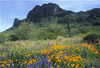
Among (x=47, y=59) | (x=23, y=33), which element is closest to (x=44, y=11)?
(x=23, y=33)

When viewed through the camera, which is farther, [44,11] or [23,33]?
[44,11]

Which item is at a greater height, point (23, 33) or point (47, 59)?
point (23, 33)

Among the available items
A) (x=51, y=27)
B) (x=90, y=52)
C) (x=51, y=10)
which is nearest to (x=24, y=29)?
(x=51, y=27)

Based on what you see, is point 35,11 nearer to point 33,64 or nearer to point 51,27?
point 51,27

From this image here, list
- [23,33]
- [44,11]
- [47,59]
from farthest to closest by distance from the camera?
[44,11] → [23,33] → [47,59]

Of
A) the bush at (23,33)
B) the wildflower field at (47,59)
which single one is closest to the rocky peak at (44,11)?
the bush at (23,33)

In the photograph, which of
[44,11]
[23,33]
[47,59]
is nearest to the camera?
[47,59]

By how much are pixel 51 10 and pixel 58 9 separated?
31.6 ft

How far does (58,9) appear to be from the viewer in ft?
433

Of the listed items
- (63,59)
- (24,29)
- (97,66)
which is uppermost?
(24,29)

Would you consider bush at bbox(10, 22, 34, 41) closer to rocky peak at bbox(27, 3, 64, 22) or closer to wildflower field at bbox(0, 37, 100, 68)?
wildflower field at bbox(0, 37, 100, 68)

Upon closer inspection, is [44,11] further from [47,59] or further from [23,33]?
[47,59]

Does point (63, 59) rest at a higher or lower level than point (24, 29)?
lower

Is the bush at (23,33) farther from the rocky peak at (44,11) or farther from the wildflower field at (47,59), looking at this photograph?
the rocky peak at (44,11)
